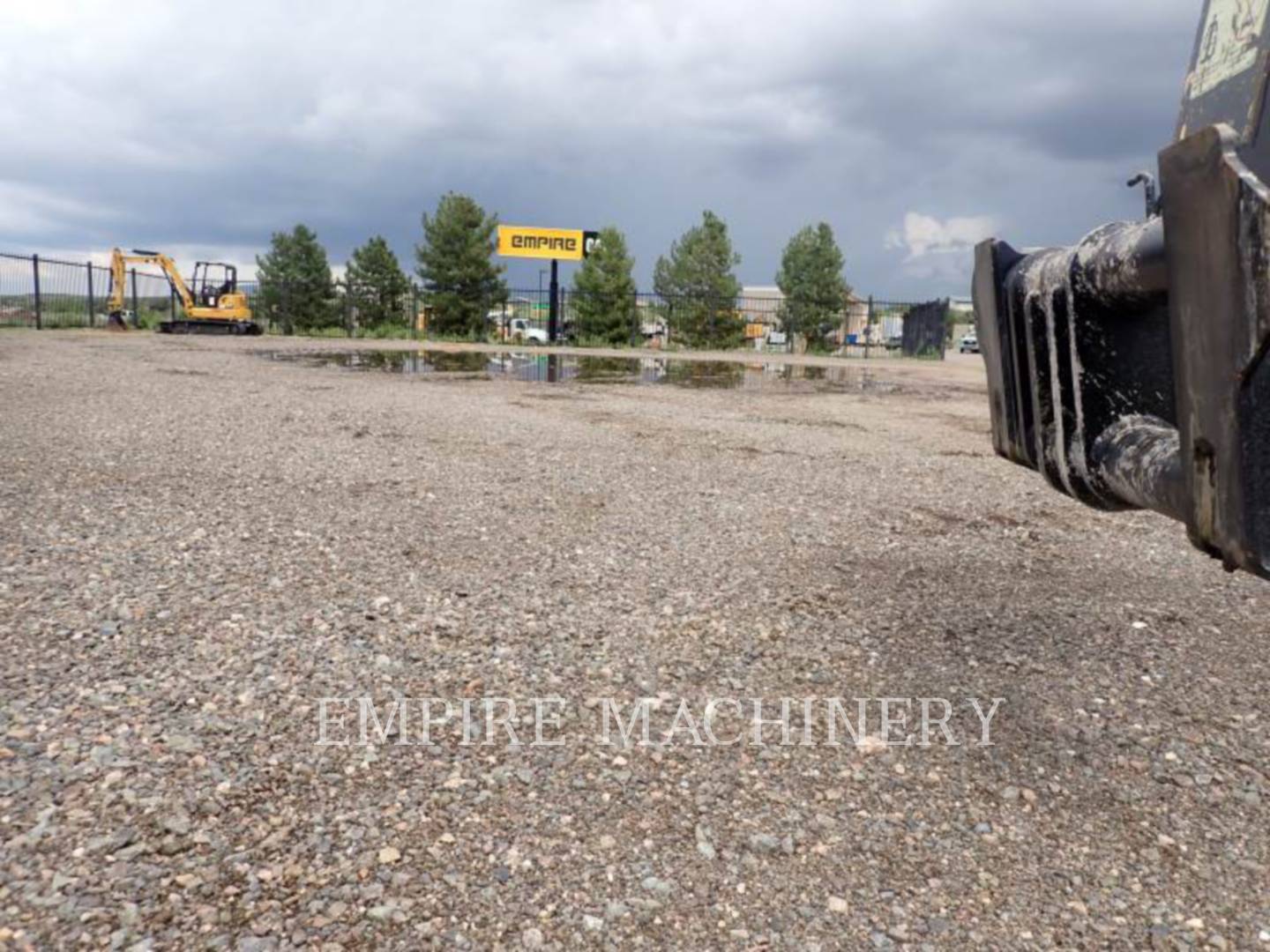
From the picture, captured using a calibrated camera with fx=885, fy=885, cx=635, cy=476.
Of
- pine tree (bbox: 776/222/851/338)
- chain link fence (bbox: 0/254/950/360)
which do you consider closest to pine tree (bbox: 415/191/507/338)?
Answer: chain link fence (bbox: 0/254/950/360)

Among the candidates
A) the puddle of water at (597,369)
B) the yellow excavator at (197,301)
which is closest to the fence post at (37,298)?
the yellow excavator at (197,301)

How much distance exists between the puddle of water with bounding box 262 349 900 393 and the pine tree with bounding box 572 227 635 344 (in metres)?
10.3

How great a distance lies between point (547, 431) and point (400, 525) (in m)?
3.35

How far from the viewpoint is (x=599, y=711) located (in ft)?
7.89

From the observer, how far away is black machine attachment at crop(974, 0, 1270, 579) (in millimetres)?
1089

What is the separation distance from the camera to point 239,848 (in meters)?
1.77

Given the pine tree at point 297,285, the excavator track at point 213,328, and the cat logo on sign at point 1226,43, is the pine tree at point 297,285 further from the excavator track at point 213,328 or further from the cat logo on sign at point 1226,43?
the cat logo on sign at point 1226,43

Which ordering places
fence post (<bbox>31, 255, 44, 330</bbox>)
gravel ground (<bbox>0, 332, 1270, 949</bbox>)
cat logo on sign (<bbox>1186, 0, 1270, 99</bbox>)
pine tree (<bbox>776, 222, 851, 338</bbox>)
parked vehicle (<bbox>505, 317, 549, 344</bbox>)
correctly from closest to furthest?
1. cat logo on sign (<bbox>1186, 0, 1270, 99</bbox>)
2. gravel ground (<bbox>0, 332, 1270, 949</bbox>)
3. fence post (<bbox>31, 255, 44, 330</bbox>)
4. parked vehicle (<bbox>505, 317, 549, 344</bbox>)
5. pine tree (<bbox>776, 222, 851, 338</bbox>)

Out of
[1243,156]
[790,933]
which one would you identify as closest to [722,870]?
[790,933]

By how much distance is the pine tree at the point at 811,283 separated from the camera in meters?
35.2

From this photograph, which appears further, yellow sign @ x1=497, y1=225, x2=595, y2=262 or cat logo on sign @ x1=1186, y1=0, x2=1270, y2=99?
yellow sign @ x1=497, y1=225, x2=595, y2=262

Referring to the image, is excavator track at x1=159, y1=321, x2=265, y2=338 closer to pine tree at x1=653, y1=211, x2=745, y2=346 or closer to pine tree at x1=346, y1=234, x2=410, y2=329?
pine tree at x1=346, y1=234, x2=410, y2=329

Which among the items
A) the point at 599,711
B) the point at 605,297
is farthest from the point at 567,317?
the point at 599,711

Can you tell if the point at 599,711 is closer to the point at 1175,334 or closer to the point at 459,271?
the point at 1175,334
